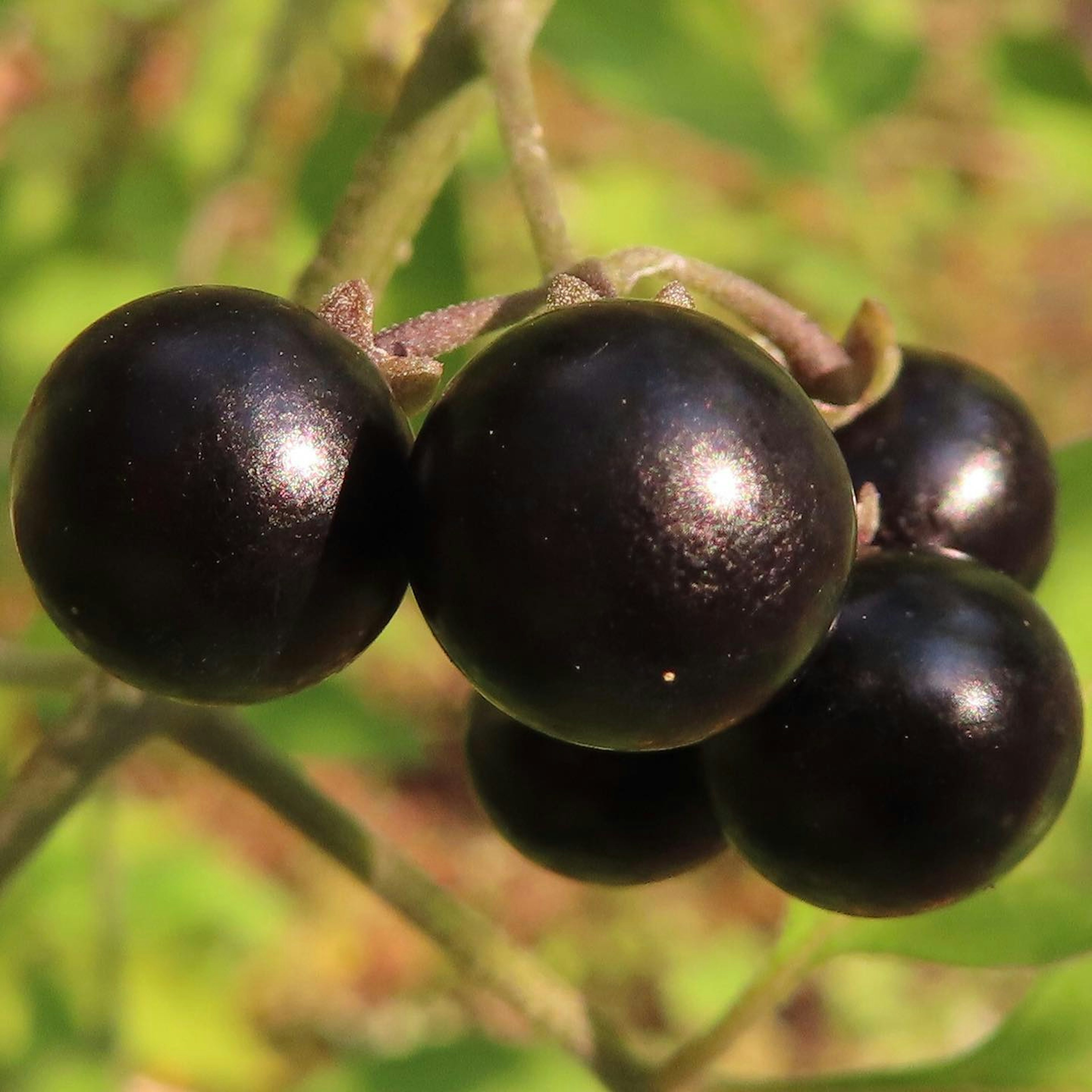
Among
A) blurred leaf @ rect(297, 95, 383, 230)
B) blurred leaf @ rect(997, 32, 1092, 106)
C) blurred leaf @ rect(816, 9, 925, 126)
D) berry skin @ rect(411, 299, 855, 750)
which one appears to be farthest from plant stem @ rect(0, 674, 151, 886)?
blurred leaf @ rect(997, 32, 1092, 106)

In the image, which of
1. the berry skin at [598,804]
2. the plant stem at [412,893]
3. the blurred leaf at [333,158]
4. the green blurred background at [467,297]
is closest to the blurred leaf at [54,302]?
the green blurred background at [467,297]

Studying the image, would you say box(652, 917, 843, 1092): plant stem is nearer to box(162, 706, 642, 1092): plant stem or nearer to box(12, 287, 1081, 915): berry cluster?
box(162, 706, 642, 1092): plant stem

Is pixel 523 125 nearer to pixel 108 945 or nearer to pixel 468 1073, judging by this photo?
pixel 468 1073

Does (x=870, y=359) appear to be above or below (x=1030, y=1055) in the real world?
above

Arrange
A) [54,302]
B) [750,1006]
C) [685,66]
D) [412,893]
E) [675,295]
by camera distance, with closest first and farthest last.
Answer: [675,295] < [412,893] < [750,1006] < [685,66] < [54,302]

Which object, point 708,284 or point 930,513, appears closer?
point 708,284

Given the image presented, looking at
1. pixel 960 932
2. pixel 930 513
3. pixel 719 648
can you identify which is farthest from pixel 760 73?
pixel 719 648

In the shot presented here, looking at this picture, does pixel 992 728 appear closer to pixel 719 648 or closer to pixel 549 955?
pixel 719 648

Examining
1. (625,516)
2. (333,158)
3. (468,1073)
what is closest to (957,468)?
(625,516)
